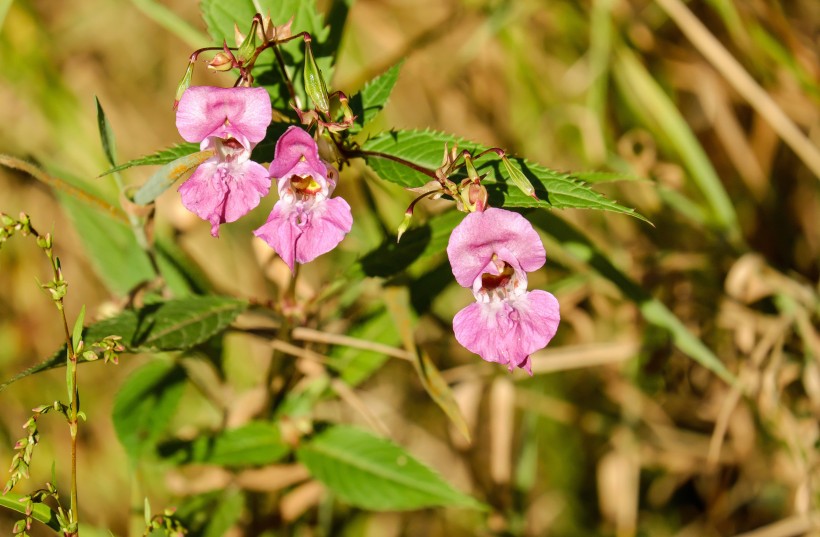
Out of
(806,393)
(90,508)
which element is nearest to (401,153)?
(806,393)

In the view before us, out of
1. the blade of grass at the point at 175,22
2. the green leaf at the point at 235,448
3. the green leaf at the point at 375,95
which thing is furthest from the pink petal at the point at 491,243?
the blade of grass at the point at 175,22

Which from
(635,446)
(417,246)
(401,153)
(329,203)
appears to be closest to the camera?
(329,203)

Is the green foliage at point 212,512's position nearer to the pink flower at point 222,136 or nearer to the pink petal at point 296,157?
the pink flower at point 222,136

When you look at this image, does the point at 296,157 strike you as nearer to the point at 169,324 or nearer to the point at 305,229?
the point at 305,229

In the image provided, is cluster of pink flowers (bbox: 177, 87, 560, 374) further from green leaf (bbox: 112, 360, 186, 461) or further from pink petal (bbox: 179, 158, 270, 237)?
green leaf (bbox: 112, 360, 186, 461)

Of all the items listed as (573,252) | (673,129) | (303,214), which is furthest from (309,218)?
(673,129)

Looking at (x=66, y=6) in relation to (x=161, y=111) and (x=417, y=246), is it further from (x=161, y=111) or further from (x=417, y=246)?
(x=417, y=246)
